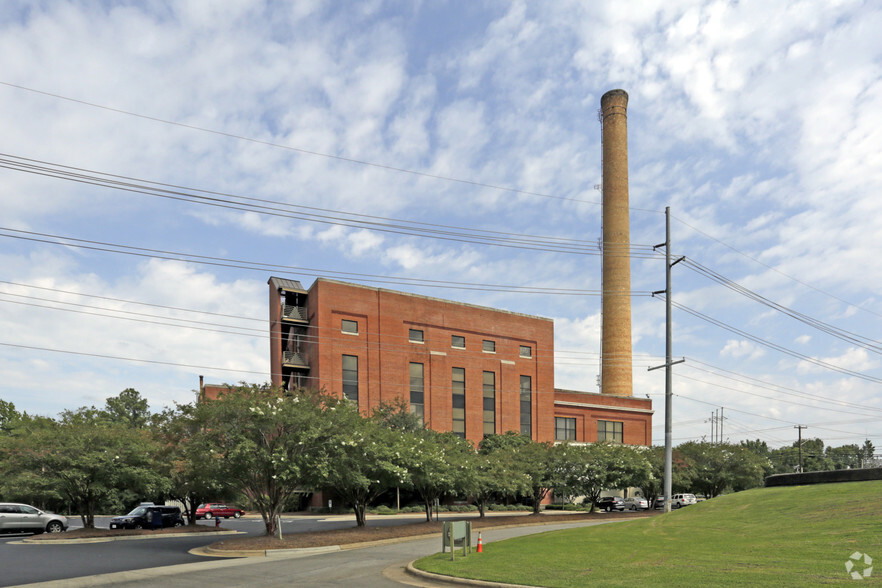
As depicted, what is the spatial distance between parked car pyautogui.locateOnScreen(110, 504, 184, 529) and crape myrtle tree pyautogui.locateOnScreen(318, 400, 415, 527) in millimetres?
10895

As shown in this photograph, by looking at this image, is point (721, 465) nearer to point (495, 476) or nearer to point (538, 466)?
point (538, 466)

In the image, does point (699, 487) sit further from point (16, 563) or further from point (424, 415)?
point (16, 563)

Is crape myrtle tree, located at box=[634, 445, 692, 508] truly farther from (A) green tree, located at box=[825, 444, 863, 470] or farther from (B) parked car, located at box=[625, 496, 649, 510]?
(A) green tree, located at box=[825, 444, 863, 470]

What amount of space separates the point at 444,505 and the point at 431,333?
55.2 feet

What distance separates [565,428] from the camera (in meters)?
80.8

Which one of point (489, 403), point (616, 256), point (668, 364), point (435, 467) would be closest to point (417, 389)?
point (489, 403)

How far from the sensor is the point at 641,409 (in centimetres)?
8694

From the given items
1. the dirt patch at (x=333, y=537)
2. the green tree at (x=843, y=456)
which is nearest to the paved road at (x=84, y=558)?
the dirt patch at (x=333, y=537)

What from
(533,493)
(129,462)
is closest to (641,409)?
(533,493)

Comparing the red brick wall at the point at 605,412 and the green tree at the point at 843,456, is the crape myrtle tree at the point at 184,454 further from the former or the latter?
the green tree at the point at 843,456

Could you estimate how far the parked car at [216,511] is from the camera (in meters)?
51.4

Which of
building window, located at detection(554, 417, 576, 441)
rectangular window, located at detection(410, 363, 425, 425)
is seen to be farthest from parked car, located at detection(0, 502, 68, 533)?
building window, located at detection(554, 417, 576, 441)

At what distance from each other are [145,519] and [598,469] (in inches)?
1160

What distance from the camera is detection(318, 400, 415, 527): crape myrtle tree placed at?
29.6 m
